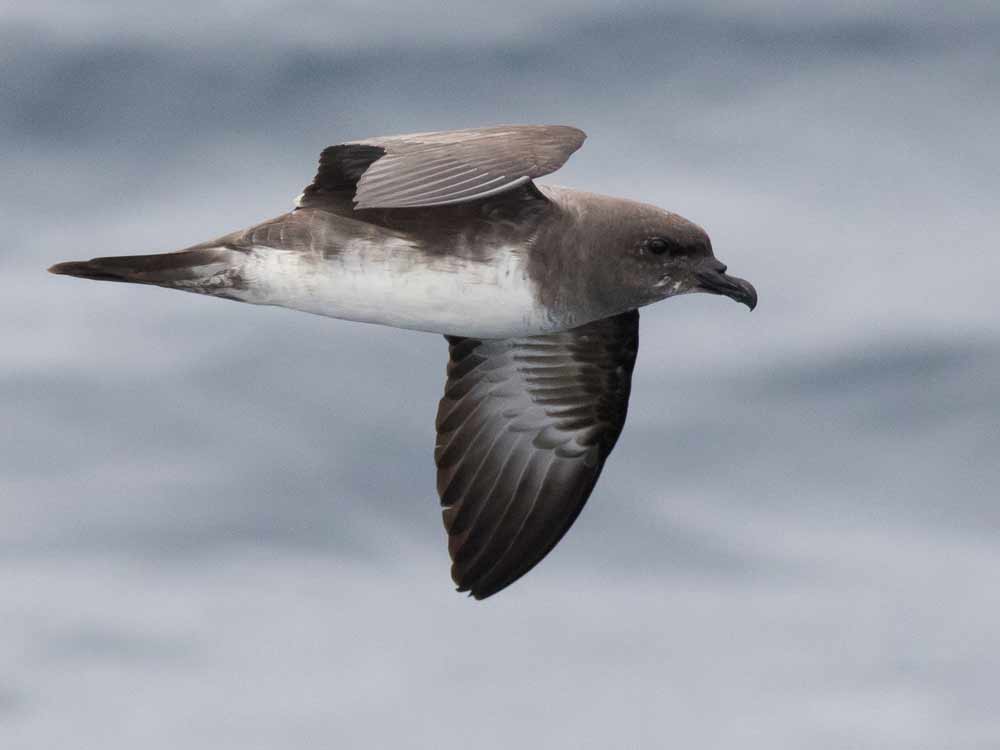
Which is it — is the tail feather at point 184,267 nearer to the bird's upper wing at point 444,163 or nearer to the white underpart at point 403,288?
the white underpart at point 403,288

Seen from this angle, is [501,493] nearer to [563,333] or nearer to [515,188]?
[563,333]

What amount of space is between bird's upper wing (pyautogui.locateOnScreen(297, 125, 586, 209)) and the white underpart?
38 centimetres

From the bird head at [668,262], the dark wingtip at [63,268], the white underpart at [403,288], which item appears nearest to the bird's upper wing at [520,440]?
the bird head at [668,262]

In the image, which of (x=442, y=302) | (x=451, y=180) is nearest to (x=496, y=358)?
(x=442, y=302)

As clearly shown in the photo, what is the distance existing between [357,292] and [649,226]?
1373 millimetres

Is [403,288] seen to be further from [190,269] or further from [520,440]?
[520,440]

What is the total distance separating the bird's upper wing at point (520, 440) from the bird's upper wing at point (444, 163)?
5.88 feet

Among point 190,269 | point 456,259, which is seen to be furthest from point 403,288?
point 190,269

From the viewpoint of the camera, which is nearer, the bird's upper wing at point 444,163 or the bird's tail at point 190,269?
the bird's upper wing at point 444,163

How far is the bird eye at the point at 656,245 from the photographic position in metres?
9.65

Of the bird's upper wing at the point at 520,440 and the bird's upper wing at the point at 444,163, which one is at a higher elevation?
Result: the bird's upper wing at the point at 444,163

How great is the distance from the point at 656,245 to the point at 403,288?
1178 mm

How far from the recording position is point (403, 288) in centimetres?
954

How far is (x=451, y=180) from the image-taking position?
27.7ft
